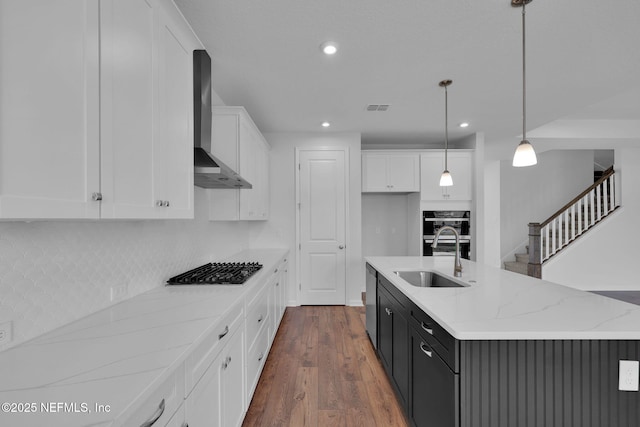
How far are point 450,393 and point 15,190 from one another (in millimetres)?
1630

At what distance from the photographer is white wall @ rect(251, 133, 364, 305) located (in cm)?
448

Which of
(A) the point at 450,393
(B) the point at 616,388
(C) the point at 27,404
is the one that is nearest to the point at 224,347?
(C) the point at 27,404

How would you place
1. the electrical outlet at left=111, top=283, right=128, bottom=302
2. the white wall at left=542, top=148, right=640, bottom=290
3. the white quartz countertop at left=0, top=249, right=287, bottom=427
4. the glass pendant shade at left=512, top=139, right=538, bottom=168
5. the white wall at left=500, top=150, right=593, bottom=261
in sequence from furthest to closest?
the white wall at left=500, top=150, right=593, bottom=261, the white wall at left=542, top=148, right=640, bottom=290, the glass pendant shade at left=512, top=139, right=538, bottom=168, the electrical outlet at left=111, top=283, right=128, bottom=302, the white quartz countertop at left=0, top=249, right=287, bottom=427

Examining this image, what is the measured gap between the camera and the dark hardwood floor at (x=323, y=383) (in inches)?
79.4

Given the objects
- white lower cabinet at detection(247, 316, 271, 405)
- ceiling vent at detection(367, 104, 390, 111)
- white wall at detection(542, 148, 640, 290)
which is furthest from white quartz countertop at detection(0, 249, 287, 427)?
white wall at detection(542, 148, 640, 290)

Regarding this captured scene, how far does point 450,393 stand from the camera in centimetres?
126

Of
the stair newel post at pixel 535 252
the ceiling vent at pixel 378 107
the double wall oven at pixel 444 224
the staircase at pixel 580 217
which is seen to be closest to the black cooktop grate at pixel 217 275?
the ceiling vent at pixel 378 107

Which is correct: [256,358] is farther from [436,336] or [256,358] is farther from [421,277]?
[421,277]

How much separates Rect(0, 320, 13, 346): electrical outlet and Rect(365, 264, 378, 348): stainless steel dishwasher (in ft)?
8.04

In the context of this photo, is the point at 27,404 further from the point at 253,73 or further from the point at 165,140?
the point at 253,73

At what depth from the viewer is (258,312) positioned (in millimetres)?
2311

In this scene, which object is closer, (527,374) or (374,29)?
(527,374)

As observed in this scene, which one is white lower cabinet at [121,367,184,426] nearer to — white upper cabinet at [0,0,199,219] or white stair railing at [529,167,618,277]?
white upper cabinet at [0,0,199,219]

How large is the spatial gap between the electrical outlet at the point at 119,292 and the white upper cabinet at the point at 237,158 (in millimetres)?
1430
